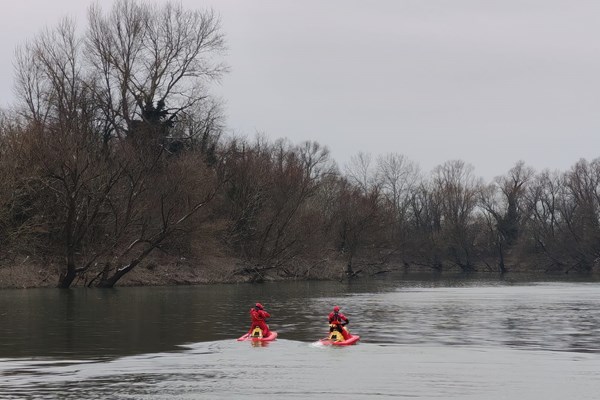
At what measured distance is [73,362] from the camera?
Result: 24.2 m

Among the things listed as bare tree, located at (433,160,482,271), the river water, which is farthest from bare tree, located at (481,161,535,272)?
the river water

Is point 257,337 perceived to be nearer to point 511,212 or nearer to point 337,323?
point 337,323

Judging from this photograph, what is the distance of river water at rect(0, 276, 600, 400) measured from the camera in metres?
20.2

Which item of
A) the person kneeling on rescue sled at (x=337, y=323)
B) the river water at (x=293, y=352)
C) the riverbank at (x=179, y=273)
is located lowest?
the river water at (x=293, y=352)

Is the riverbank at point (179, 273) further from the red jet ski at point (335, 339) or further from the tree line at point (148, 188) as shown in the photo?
the red jet ski at point (335, 339)

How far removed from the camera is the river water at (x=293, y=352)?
20.2 meters

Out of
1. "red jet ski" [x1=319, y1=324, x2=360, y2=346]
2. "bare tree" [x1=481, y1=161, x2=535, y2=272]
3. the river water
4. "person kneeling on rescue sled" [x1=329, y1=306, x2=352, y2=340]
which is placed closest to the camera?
the river water

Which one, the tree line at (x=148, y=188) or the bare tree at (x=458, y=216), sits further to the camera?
the bare tree at (x=458, y=216)

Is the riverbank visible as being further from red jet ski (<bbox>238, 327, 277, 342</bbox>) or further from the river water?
red jet ski (<bbox>238, 327, 277, 342</bbox>)

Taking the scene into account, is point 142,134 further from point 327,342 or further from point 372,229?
point 327,342

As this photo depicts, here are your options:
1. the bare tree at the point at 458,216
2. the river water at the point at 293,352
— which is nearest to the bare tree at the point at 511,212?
the bare tree at the point at 458,216

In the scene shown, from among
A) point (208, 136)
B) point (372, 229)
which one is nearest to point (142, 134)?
point (208, 136)

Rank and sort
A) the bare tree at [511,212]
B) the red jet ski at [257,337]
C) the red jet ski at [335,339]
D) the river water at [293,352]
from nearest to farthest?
the river water at [293,352]
the red jet ski at [335,339]
the red jet ski at [257,337]
the bare tree at [511,212]

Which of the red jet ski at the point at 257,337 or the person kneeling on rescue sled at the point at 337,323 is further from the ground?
the person kneeling on rescue sled at the point at 337,323
